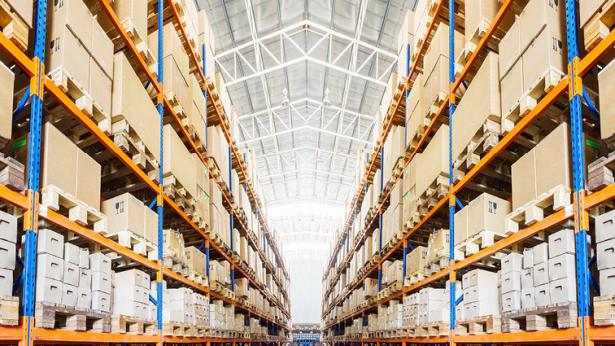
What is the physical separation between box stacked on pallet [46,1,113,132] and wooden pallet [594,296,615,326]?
3.89 meters

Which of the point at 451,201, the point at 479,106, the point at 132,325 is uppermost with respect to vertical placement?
the point at 479,106

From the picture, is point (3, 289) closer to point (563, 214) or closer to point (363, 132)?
point (563, 214)

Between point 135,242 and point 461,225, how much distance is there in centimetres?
333

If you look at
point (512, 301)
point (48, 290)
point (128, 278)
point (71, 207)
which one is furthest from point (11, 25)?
point (512, 301)

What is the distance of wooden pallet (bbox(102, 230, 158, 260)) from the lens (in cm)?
533

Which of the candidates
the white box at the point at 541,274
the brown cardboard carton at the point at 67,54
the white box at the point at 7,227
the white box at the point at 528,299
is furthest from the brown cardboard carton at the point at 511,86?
the white box at the point at 7,227

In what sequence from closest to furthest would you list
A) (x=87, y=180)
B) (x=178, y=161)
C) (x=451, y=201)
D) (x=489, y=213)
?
(x=87, y=180), (x=489, y=213), (x=451, y=201), (x=178, y=161)

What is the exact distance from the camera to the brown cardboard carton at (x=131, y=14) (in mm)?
5434

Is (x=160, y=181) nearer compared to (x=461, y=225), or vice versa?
(x=461, y=225)

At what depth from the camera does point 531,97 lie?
4.42 m

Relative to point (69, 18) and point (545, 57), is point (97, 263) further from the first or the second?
point (545, 57)

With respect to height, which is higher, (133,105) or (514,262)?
(133,105)

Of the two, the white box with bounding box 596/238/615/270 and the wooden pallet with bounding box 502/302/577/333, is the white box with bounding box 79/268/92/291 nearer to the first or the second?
the wooden pallet with bounding box 502/302/577/333

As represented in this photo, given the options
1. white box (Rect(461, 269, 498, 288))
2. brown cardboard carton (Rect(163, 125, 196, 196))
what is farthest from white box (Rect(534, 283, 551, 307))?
brown cardboard carton (Rect(163, 125, 196, 196))
